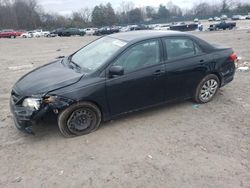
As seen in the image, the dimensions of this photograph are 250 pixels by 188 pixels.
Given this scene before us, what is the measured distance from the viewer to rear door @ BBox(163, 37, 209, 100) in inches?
190

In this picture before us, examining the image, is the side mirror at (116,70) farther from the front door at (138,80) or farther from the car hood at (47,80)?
the car hood at (47,80)

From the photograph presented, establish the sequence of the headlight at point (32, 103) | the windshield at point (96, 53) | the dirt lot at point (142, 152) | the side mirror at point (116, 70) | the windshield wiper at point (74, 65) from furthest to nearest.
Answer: the windshield wiper at point (74, 65)
the windshield at point (96, 53)
the side mirror at point (116, 70)
the headlight at point (32, 103)
the dirt lot at point (142, 152)

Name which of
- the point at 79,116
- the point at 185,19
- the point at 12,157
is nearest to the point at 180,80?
the point at 79,116

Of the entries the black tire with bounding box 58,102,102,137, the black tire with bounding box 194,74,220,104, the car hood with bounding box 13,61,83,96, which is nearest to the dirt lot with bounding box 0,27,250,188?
the black tire with bounding box 58,102,102,137

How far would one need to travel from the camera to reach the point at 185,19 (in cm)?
8681

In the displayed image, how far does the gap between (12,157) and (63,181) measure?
1.06 meters

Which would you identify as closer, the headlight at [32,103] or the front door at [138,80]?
the headlight at [32,103]

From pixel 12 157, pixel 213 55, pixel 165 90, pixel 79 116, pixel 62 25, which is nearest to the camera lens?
pixel 12 157

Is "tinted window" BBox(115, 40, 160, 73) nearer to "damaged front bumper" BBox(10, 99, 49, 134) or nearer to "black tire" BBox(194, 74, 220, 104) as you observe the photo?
"black tire" BBox(194, 74, 220, 104)

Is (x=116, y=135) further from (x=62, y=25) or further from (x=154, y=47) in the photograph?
(x=62, y=25)

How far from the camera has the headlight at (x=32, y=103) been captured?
152 inches

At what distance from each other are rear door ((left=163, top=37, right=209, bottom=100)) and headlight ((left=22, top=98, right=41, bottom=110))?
2.34 m

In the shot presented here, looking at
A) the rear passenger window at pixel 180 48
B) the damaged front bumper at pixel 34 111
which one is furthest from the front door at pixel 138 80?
the damaged front bumper at pixel 34 111

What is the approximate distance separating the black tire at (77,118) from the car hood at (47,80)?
0.41m
